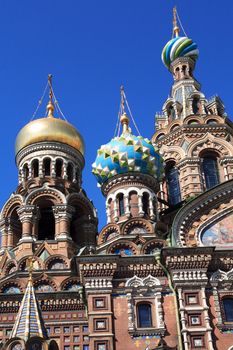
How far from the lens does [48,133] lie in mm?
19078

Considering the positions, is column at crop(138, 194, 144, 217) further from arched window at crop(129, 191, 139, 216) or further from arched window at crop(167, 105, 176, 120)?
arched window at crop(167, 105, 176, 120)

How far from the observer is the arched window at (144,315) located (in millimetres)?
12633

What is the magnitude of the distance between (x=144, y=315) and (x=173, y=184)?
6.42 metres

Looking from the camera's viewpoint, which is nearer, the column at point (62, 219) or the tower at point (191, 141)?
the column at point (62, 219)

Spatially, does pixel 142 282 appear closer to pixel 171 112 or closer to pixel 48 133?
pixel 48 133

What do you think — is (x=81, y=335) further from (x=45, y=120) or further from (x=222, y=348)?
(x=45, y=120)

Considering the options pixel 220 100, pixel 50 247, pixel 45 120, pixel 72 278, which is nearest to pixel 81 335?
pixel 72 278

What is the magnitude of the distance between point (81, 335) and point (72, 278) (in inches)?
61.4

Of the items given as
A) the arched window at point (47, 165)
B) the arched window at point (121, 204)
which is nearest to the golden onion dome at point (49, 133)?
the arched window at point (47, 165)

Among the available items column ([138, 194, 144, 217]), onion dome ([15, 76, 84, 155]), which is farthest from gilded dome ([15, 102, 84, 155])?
column ([138, 194, 144, 217])

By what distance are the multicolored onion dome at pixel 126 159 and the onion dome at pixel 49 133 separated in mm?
2310

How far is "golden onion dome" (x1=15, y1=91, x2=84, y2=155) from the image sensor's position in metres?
19.1

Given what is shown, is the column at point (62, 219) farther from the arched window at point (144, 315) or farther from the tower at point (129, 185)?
the arched window at point (144, 315)

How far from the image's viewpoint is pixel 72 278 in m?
15.7
